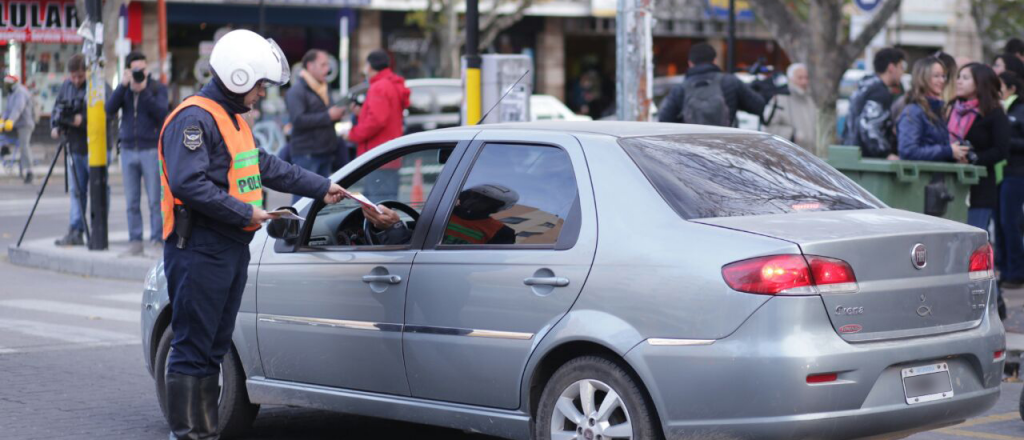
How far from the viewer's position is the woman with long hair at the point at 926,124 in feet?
34.9

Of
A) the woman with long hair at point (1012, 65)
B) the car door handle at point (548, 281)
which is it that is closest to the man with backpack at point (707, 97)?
the woman with long hair at point (1012, 65)

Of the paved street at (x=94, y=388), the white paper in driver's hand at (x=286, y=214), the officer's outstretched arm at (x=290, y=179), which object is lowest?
the paved street at (x=94, y=388)

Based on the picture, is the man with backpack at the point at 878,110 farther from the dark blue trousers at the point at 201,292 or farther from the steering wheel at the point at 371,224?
the dark blue trousers at the point at 201,292

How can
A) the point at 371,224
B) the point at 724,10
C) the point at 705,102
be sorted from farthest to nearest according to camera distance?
the point at 724,10 → the point at 705,102 → the point at 371,224

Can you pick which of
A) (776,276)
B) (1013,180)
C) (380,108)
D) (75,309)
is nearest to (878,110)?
(1013,180)

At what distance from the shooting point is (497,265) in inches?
226

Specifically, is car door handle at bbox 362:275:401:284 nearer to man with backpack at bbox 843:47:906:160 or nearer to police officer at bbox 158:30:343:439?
police officer at bbox 158:30:343:439

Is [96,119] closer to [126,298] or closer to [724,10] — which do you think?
[126,298]

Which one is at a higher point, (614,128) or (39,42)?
(39,42)

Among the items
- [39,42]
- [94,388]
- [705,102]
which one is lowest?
[94,388]

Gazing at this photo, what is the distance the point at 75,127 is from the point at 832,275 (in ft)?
37.0

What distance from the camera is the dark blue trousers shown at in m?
5.86

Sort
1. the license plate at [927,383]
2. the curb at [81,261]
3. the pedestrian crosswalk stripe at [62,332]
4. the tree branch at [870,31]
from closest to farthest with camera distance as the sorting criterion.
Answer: the license plate at [927,383]
the pedestrian crosswalk stripe at [62,332]
the curb at [81,261]
the tree branch at [870,31]

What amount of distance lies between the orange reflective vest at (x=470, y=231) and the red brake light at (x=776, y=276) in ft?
3.97
